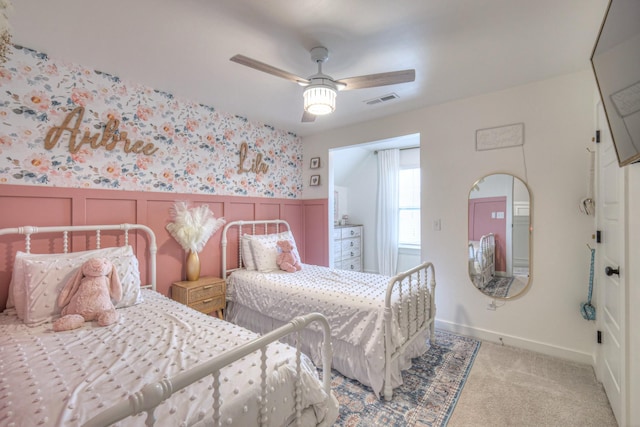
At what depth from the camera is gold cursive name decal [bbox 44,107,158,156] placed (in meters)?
2.11

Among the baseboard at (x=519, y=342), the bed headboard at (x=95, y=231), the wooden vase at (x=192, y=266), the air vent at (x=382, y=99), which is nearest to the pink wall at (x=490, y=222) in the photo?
the baseboard at (x=519, y=342)

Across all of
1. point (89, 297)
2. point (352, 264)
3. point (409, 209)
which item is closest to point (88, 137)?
point (89, 297)

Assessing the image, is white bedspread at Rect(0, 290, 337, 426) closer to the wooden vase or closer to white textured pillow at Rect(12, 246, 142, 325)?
white textured pillow at Rect(12, 246, 142, 325)

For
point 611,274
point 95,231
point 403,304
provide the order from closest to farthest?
point 611,274 < point 403,304 < point 95,231

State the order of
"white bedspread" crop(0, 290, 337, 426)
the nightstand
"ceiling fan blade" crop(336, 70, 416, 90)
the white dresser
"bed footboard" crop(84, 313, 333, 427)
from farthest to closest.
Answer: the white dresser → the nightstand → "ceiling fan blade" crop(336, 70, 416, 90) → "white bedspread" crop(0, 290, 337, 426) → "bed footboard" crop(84, 313, 333, 427)

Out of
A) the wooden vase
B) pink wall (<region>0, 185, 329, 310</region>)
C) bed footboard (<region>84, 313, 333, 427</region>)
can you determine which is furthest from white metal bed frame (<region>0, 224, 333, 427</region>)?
the wooden vase

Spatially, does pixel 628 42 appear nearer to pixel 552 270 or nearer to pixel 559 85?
pixel 559 85

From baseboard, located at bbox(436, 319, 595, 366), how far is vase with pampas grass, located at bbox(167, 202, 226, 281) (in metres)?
2.66

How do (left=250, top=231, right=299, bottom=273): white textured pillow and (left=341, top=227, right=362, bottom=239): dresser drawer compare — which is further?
(left=341, top=227, right=362, bottom=239): dresser drawer

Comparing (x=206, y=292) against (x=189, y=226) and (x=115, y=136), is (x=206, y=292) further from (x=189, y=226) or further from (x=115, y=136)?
(x=115, y=136)

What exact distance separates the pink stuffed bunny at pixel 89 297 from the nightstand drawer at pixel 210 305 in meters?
0.84

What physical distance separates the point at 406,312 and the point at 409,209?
3.05 meters

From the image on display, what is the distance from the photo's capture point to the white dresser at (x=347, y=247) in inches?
183

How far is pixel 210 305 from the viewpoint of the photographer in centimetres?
276
